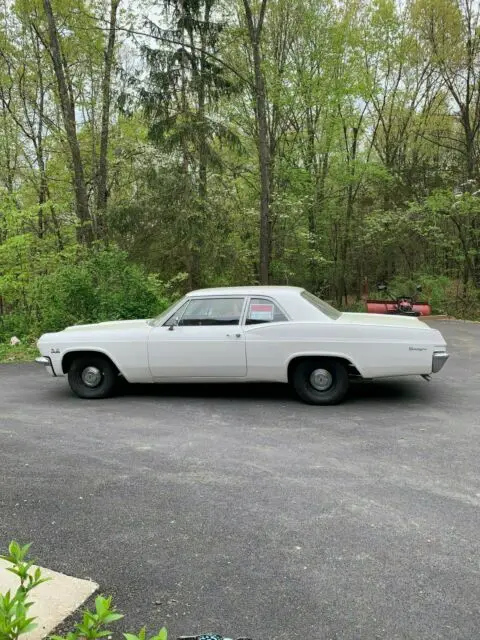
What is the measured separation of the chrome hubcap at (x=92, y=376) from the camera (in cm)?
705

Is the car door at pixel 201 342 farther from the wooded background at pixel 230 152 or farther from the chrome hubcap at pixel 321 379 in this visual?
the wooded background at pixel 230 152

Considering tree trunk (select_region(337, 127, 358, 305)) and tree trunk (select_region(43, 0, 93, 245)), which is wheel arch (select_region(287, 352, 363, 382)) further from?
tree trunk (select_region(337, 127, 358, 305))

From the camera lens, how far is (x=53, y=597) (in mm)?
2598

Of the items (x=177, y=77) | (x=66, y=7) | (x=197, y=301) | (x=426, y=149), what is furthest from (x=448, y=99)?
(x=197, y=301)

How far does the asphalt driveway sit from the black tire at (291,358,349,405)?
0.21 meters

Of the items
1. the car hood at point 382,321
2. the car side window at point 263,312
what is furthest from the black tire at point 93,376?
the car hood at point 382,321

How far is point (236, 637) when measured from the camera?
7.68 feet

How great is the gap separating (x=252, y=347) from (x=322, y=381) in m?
0.99

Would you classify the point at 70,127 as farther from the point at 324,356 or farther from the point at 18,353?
the point at 324,356

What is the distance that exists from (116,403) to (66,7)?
1560 cm

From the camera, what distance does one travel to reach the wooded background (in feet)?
46.9

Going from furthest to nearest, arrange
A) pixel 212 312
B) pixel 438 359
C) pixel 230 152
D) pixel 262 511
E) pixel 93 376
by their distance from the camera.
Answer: pixel 230 152 < pixel 93 376 < pixel 212 312 < pixel 438 359 < pixel 262 511

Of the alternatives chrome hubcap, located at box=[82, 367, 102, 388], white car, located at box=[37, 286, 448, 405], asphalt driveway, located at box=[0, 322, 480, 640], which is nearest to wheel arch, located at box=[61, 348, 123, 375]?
white car, located at box=[37, 286, 448, 405]

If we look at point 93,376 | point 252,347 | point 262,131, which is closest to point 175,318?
point 252,347
